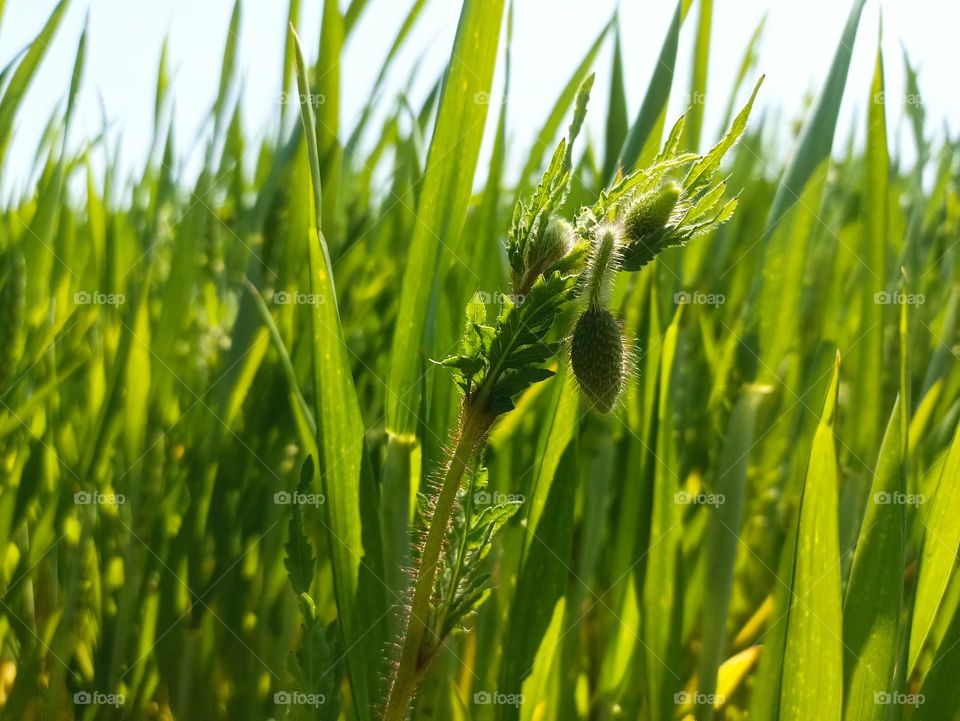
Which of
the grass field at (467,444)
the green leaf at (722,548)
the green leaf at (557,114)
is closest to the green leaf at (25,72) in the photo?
the grass field at (467,444)

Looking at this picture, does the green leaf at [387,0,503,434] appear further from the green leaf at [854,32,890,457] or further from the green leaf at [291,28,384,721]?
the green leaf at [854,32,890,457]

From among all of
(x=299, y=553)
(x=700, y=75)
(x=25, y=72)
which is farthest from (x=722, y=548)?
(x=25, y=72)

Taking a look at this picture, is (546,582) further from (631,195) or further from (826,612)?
(631,195)

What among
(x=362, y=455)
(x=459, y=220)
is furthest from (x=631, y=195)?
(x=362, y=455)

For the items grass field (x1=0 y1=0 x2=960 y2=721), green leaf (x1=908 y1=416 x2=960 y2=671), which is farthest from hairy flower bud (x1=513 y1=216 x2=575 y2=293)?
green leaf (x1=908 y1=416 x2=960 y2=671)

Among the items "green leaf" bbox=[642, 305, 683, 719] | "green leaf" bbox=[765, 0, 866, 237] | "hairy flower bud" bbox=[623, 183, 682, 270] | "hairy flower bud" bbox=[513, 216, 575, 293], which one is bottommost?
"green leaf" bbox=[642, 305, 683, 719]

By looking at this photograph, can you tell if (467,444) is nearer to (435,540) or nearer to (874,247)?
(435,540)

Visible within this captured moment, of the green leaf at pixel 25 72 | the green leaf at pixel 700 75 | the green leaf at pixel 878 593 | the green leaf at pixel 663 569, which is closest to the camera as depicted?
the green leaf at pixel 878 593

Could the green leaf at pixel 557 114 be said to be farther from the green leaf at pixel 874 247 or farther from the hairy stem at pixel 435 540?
the hairy stem at pixel 435 540
